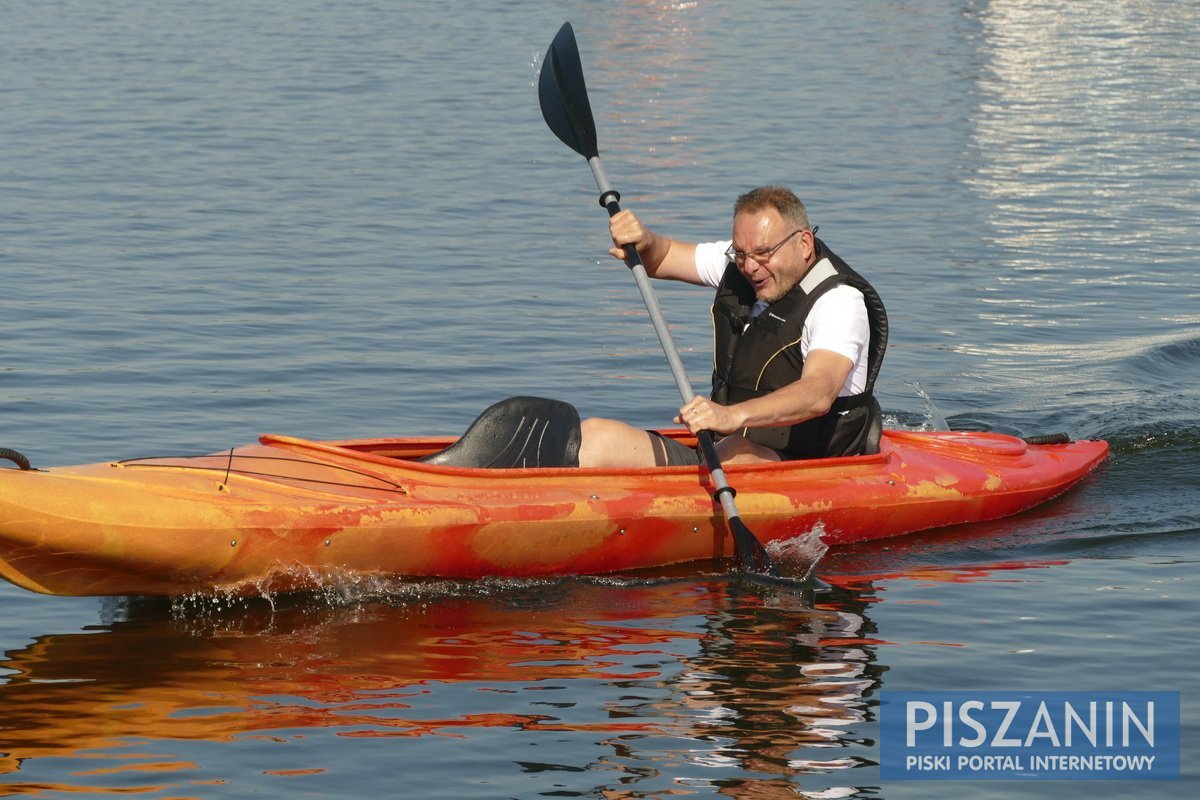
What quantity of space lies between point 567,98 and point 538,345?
2.41m

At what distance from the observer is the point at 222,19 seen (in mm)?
23938

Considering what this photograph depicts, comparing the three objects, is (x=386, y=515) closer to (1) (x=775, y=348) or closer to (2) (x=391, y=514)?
(2) (x=391, y=514)

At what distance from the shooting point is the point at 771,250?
6367mm

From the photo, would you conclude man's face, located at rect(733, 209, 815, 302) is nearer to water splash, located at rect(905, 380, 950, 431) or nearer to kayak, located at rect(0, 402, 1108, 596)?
kayak, located at rect(0, 402, 1108, 596)

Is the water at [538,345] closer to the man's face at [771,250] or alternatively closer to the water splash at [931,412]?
the water splash at [931,412]

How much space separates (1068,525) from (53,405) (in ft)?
15.5

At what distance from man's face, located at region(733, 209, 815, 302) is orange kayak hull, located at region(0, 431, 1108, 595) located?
72cm

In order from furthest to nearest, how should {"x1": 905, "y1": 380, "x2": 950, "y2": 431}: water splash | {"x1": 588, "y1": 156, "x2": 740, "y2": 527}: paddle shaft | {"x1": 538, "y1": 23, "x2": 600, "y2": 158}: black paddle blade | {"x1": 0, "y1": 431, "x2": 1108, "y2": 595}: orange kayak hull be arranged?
{"x1": 905, "y1": 380, "x2": 950, "y2": 431}: water splash → {"x1": 538, "y1": 23, "x2": 600, "y2": 158}: black paddle blade → {"x1": 588, "y1": 156, "x2": 740, "y2": 527}: paddle shaft → {"x1": 0, "y1": 431, "x2": 1108, "y2": 595}: orange kayak hull

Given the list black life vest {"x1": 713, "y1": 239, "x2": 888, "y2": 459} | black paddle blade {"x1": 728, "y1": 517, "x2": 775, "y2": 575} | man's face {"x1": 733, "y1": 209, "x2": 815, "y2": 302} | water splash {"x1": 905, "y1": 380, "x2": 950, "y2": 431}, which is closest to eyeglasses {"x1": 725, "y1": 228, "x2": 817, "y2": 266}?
man's face {"x1": 733, "y1": 209, "x2": 815, "y2": 302}

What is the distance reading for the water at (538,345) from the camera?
520 cm

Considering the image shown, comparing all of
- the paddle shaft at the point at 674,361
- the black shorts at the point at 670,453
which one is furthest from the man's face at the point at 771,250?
the black shorts at the point at 670,453

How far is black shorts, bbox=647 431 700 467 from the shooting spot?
22.0 feet

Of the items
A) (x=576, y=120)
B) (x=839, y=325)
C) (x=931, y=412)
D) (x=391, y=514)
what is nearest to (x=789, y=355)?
(x=839, y=325)

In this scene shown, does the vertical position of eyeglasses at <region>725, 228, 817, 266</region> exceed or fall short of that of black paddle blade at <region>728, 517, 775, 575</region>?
it exceeds it
